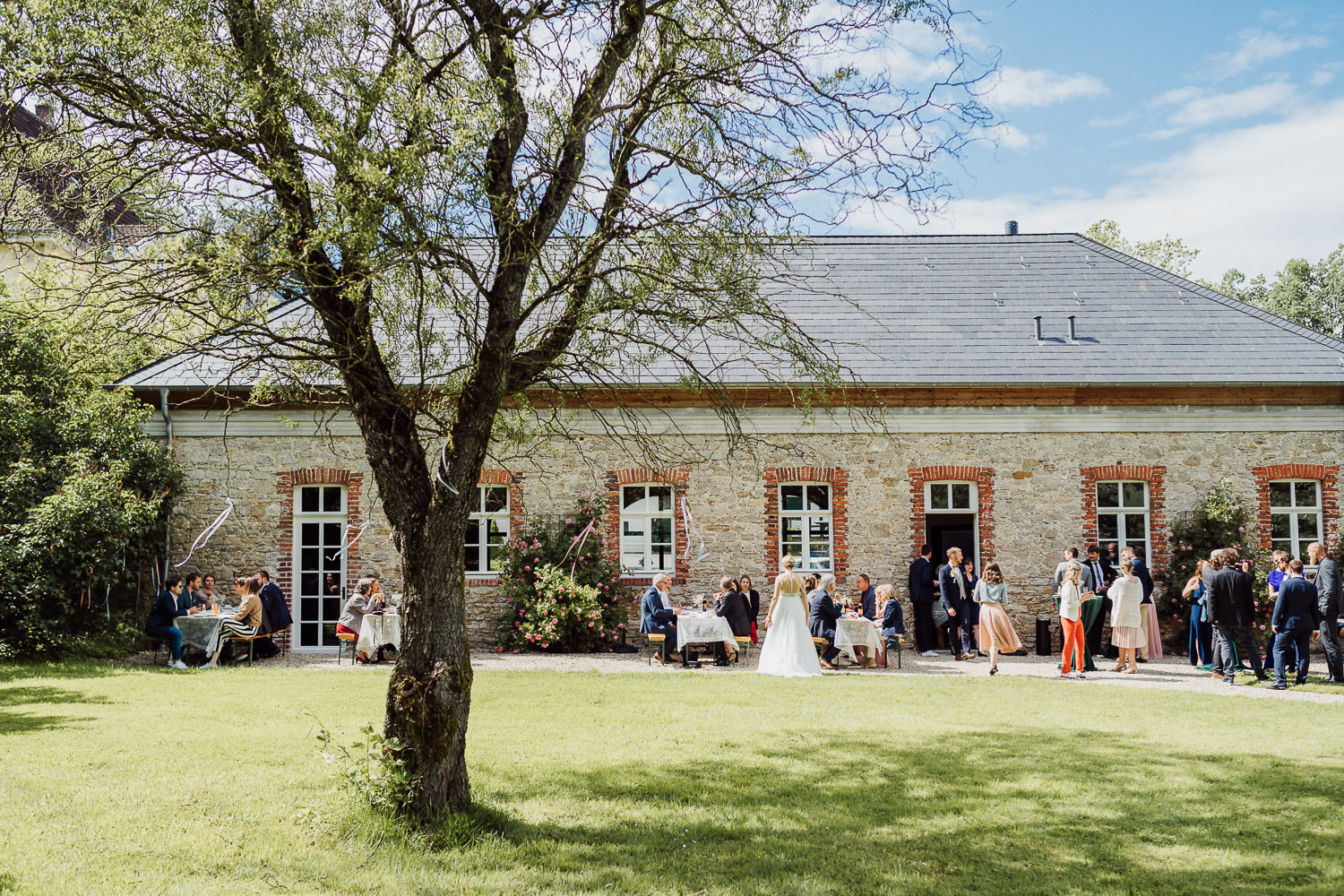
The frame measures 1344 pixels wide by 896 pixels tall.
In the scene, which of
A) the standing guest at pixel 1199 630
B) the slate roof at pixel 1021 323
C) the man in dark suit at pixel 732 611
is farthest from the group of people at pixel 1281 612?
the man in dark suit at pixel 732 611

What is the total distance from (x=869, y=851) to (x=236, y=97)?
16.5 feet

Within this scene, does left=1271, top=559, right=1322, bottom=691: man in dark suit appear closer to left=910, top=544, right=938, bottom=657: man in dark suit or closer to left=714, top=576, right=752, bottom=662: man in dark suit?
left=910, top=544, right=938, bottom=657: man in dark suit

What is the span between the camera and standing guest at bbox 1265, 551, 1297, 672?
11397mm

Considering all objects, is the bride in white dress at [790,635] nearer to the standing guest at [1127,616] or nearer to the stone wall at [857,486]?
the stone wall at [857,486]

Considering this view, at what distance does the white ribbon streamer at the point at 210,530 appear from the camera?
48.1ft

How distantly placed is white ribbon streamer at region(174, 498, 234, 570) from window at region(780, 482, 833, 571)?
8520 millimetres

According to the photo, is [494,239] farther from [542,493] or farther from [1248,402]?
[1248,402]

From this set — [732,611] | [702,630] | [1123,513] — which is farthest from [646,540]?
[1123,513]

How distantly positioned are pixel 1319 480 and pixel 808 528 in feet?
26.2

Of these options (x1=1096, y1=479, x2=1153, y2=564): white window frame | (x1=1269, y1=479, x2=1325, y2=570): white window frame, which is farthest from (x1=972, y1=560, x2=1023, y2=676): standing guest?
(x1=1269, y1=479, x2=1325, y2=570): white window frame

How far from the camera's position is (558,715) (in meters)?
8.73

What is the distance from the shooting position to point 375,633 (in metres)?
12.9

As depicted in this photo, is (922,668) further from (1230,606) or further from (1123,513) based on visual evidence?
(1123,513)

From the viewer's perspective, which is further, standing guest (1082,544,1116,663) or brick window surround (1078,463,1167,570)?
brick window surround (1078,463,1167,570)
